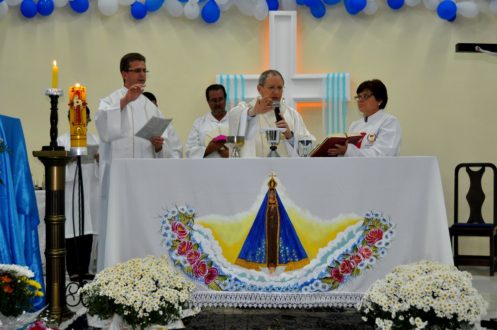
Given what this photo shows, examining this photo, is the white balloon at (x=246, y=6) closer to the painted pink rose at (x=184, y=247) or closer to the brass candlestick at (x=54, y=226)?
the brass candlestick at (x=54, y=226)

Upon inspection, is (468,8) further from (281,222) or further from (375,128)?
(281,222)

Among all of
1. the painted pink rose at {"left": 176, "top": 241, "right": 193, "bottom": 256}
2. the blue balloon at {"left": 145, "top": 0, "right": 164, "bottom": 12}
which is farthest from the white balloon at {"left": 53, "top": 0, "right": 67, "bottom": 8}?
the painted pink rose at {"left": 176, "top": 241, "right": 193, "bottom": 256}

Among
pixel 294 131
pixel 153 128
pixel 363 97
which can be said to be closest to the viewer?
pixel 153 128

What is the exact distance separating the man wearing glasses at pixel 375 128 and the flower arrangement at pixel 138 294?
1.68 m

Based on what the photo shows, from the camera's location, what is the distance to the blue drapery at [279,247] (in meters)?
4.68

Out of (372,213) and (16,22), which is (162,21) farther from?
(372,213)

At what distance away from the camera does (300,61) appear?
8.23m

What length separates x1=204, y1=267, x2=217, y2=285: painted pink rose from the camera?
4.68 metres

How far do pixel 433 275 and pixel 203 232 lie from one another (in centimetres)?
144

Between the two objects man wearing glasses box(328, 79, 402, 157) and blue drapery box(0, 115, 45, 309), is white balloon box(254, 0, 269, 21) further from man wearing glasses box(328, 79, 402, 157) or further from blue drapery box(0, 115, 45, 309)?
blue drapery box(0, 115, 45, 309)

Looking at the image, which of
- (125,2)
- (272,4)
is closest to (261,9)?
(272,4)

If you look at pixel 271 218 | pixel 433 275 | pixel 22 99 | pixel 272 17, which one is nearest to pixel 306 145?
pixel 271 218

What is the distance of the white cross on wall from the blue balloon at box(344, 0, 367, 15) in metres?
0.51

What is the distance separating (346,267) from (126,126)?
84.1 inches
